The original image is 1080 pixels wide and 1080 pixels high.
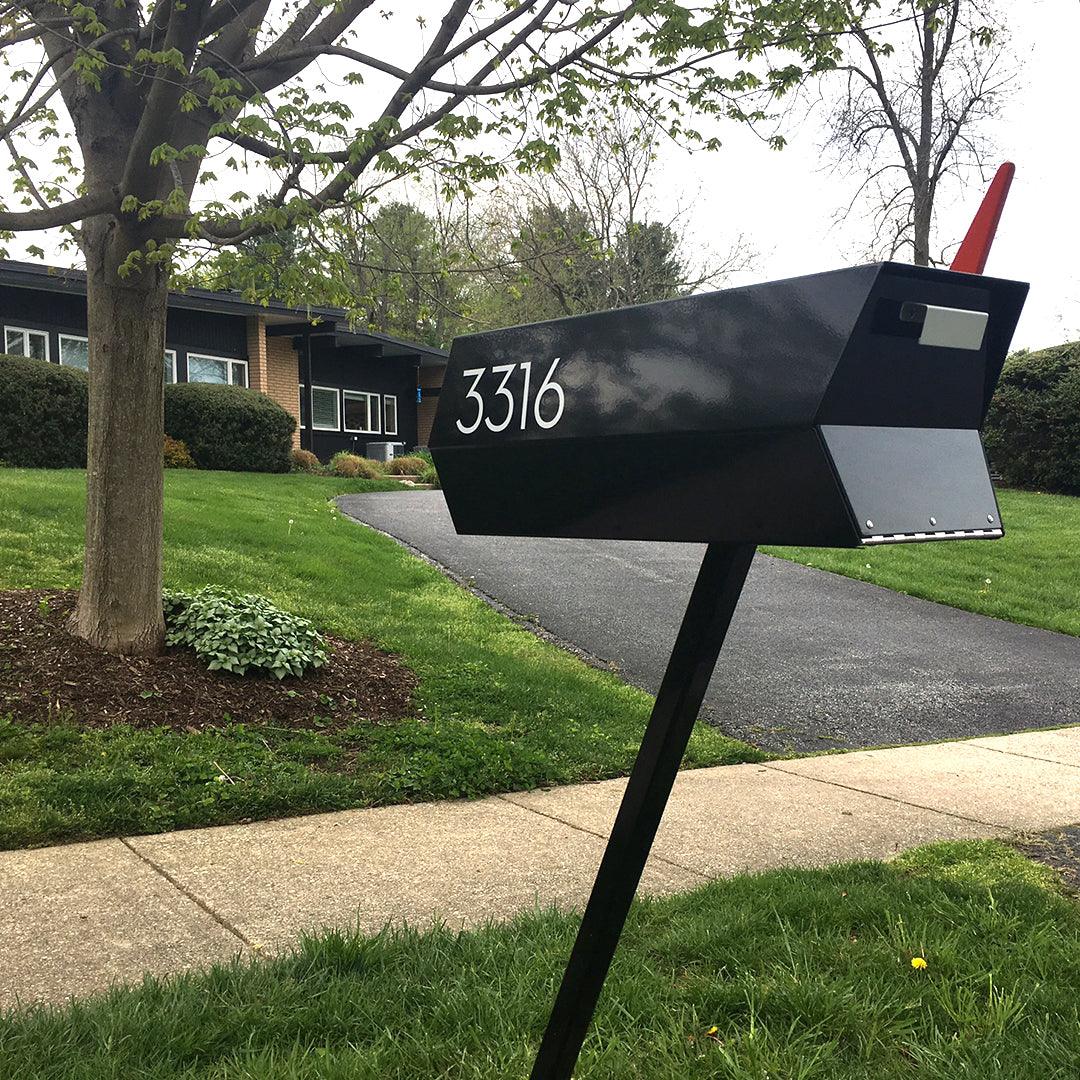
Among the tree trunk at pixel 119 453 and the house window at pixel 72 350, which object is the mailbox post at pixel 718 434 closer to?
the tree trunk at pixel 119 453

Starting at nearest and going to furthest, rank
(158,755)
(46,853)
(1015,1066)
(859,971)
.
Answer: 1. (1015,1066)
2. (859,971)
3. (46,853)
4. (158,755)

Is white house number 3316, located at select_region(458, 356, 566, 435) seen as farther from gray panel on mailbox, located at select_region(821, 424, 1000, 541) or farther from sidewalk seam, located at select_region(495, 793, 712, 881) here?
sidewalk seam, located at select_region(495, 793, 712, 881)

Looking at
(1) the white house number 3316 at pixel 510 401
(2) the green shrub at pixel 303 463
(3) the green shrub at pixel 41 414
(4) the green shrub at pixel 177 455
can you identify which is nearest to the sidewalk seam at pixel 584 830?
(1) the white house number 3316 at pixel 510 401

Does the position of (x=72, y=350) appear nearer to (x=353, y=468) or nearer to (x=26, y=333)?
(x=26, y=333)

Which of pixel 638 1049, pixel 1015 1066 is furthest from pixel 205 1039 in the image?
pixel 1015 1066

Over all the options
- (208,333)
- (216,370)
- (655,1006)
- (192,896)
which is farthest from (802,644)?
(208,333)

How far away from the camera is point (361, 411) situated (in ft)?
97.9

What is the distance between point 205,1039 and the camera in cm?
259

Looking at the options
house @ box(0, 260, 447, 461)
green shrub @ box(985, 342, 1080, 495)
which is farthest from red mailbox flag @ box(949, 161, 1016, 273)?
green shrub @ box(985, 342, 1080, 495)

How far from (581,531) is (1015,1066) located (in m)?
1.86

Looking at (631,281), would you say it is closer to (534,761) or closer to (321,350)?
(321,350)

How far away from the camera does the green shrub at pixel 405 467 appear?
81.8ft

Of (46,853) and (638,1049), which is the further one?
(46,853)

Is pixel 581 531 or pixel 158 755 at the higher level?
pixel 581 531
